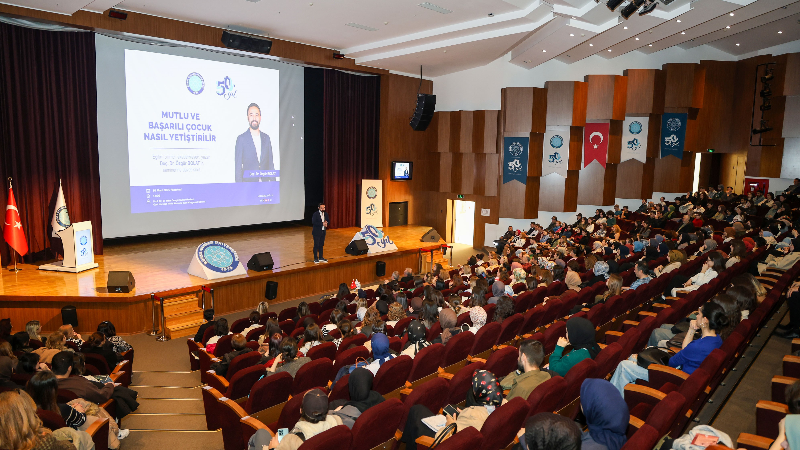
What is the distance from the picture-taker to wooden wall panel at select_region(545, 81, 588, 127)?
14141mm

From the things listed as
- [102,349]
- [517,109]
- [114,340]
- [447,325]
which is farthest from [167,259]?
[517,109]

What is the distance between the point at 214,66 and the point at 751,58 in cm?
1488

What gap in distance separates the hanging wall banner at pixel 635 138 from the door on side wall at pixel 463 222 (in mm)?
4646

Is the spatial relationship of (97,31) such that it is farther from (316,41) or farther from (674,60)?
(674,60)

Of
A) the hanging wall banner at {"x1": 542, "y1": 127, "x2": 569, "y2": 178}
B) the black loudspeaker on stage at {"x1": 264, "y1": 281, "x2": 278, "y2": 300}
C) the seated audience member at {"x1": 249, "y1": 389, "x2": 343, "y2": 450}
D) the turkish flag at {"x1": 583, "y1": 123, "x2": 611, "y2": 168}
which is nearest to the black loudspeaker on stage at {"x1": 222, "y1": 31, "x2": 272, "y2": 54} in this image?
the black loudspeaker on stage at {"x1": 264, "y1": 281, "x2": 278, "y2": 300}

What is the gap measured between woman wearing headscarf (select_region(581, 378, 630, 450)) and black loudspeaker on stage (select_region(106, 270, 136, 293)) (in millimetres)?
7117

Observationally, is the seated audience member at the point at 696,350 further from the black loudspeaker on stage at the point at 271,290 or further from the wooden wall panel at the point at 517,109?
the wooden wall panel at the point at 517,109

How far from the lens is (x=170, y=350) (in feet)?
23.8

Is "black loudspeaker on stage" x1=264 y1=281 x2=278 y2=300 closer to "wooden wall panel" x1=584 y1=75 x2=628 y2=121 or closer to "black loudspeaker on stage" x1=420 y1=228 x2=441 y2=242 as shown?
"black loudspeaker on stage" x1=420 y1=228 x2=441 y2=242

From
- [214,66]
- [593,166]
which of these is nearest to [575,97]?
[593,166]

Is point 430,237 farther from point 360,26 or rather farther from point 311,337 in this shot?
point 311,337

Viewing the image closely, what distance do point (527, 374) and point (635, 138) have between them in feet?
44.1

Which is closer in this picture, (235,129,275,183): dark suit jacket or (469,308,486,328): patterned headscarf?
(469,308,486,328): patterned headscarf

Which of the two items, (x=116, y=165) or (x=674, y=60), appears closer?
(x=116, y=165)
